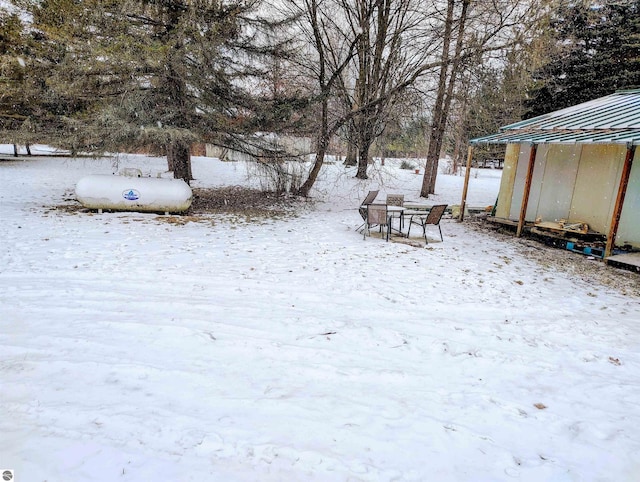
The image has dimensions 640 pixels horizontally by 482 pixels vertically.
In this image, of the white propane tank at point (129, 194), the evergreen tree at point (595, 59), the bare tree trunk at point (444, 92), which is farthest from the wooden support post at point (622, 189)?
the evergreen tree at point (595, 59)

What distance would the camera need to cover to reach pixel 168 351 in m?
3.00

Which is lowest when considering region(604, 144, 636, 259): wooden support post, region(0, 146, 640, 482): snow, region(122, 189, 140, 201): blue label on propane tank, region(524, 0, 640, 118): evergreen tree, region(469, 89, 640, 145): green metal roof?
region(0, 146, 640, 482): snow

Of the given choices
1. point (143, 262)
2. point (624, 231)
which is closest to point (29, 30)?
point (143, 262)

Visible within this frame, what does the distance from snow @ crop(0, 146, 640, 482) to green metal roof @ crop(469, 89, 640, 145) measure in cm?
281

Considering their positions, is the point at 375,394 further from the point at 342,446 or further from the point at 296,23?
the point at 296,23

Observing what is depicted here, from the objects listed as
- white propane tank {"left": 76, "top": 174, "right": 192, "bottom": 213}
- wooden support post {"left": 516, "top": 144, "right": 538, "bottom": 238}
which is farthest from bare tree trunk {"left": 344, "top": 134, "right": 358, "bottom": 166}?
white propane tank {"left": 76, "top": 174, "right": 192, "bottom": 213}

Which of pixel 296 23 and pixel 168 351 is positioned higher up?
pixel 296 23

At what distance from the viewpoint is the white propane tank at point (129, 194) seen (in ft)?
26.6

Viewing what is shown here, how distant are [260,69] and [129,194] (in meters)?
4.64

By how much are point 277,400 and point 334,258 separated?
139 inches

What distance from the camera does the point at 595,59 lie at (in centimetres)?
1411

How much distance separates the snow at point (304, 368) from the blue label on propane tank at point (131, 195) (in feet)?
8.08

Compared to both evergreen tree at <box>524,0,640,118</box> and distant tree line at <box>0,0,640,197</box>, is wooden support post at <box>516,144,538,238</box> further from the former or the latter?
evergreen tree at <box>524,0,640,118</box>

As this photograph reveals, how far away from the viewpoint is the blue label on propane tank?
8172mm
